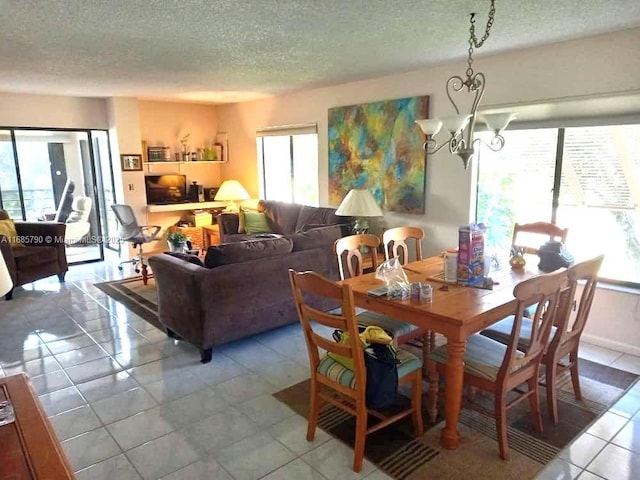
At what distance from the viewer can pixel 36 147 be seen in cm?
621

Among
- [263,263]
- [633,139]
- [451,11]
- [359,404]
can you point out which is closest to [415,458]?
[359,404]

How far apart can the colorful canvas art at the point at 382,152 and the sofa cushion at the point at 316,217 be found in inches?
9.8

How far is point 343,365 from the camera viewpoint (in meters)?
2.25

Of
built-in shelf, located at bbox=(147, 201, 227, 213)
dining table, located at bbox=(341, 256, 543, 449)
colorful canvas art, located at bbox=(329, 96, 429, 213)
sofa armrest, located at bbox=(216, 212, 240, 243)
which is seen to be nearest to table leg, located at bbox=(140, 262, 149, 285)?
sofa armrest, located at bbox=(216, 212, 240, 243)

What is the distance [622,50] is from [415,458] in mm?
3078

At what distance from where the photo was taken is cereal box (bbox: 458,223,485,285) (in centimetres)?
255

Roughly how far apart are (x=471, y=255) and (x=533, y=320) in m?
0.51

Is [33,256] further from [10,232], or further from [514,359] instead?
[514,359]

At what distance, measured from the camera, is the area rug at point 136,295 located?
4418 millimetres

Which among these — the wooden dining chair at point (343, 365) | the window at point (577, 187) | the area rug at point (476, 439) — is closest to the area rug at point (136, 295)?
the area rug at point (476, 439)

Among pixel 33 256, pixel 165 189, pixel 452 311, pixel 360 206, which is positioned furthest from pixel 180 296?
pixel 165 189

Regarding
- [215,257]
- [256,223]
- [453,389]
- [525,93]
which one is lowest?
[453,389]

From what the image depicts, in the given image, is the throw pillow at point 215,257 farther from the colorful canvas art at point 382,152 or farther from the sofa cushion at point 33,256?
the sofa cushion at point 33,256

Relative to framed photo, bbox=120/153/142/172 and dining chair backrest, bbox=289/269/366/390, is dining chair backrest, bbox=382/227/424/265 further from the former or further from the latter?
framed photo, bbox=120/153/142/172
